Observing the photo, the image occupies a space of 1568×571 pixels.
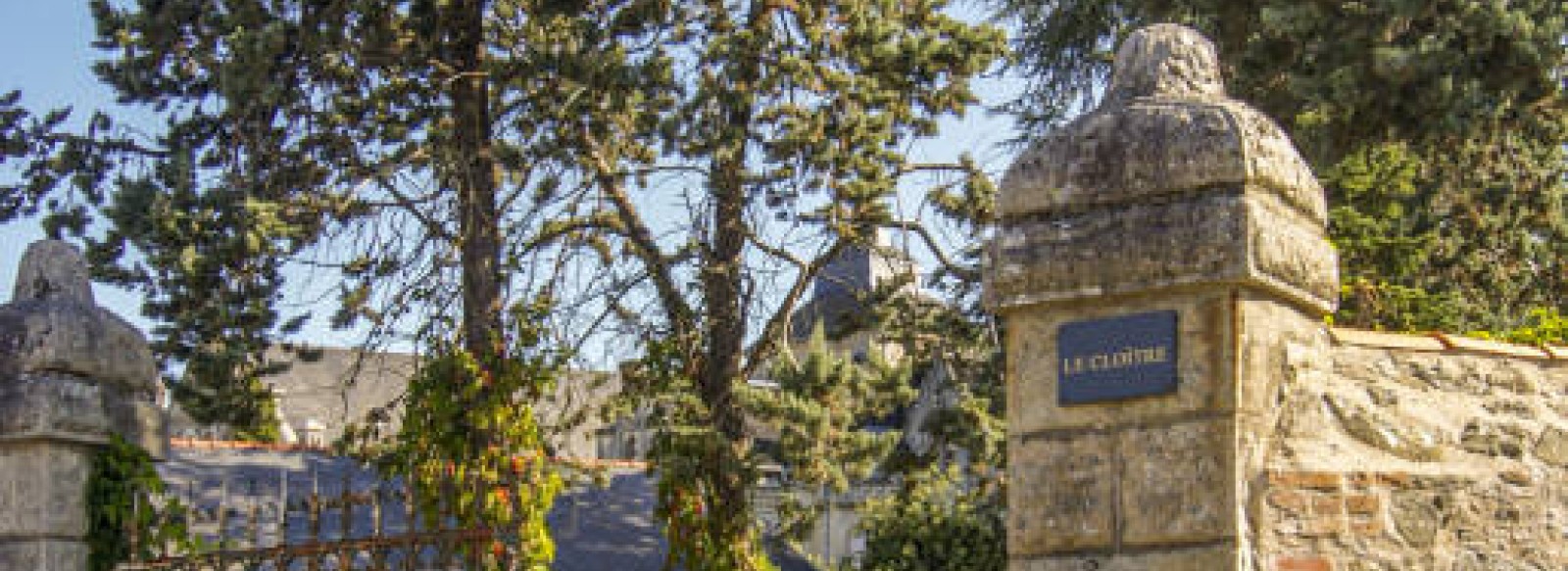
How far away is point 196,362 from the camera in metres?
11.7

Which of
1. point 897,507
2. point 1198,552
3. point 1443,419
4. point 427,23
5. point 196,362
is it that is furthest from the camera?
point 897,507

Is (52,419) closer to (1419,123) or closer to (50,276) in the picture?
(50,276)

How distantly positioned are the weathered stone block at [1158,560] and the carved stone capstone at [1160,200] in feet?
2.24

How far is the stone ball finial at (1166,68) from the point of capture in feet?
17.4

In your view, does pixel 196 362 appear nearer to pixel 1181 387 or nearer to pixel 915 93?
pixel 915 93

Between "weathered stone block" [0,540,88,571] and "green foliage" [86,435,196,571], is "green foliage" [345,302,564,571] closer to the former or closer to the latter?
"green foliage" [86,435,196,571]

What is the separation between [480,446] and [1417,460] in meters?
7.11

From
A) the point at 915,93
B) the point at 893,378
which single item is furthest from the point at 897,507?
the point at 915,93

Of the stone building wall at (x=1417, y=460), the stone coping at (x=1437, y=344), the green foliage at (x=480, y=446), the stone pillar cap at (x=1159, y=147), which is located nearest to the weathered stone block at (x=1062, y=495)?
the stone building wall at (x=1417, y=460)

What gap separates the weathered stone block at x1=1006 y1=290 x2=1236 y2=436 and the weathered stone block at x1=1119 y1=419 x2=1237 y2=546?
0.20 feet

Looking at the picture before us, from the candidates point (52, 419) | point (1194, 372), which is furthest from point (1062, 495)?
point (52, 419)

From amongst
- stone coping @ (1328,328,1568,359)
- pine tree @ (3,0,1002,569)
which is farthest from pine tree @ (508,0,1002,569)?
stone coping @ (1328,328,1568,359)

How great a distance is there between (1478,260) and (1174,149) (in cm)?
928

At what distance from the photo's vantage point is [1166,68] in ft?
17.4
